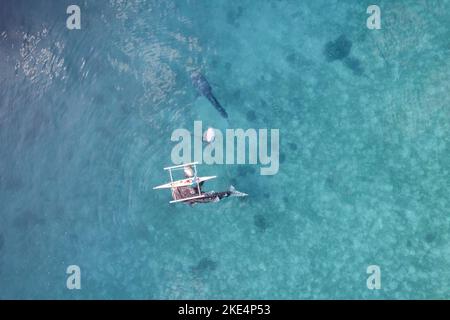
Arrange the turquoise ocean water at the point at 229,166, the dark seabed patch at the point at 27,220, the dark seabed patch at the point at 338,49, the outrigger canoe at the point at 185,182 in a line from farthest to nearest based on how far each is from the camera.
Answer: the dark seabed patch at the point at 27,220
the dark seabed patch at the point at 338,49
the turquoise ocean water at the point at 229,166
the outrigger canoe at the point at 185,182

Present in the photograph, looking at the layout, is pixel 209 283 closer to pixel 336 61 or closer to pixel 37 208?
pixel 37 208

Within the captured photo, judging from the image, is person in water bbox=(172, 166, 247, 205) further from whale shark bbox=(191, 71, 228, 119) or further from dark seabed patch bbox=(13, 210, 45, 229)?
dark seabed patch bbox=(13, 210, 45, 229)

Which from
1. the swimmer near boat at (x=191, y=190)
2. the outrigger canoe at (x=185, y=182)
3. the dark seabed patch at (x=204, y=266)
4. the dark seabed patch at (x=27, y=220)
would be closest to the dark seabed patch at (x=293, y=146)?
the swimmer near boat at (x=191, y=190)

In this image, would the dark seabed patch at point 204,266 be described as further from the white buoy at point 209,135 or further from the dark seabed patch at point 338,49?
the dark seabed patch at point 338,49

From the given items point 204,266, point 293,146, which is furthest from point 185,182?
point 293,146

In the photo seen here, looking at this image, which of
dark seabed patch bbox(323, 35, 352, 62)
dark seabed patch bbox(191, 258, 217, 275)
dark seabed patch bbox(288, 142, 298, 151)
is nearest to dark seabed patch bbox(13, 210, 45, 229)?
dark seabed patch bbox(191, 258, 217, 275)

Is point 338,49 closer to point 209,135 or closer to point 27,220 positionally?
point 209,135

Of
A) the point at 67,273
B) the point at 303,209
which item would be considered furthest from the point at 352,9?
the point at 67,273
